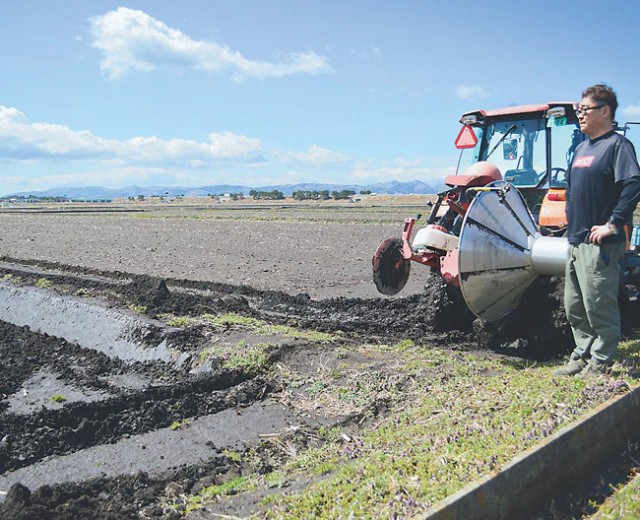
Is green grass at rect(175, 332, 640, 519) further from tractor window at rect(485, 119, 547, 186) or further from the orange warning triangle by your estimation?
the orange warning triangle

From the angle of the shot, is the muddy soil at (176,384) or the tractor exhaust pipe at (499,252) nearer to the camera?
the muddy soil at (176,384)

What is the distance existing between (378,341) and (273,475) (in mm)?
3239

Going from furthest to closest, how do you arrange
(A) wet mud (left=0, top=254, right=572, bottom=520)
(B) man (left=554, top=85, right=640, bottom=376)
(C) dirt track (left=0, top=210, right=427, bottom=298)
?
(C) dirt track (left=0, top=210, right=427, bottom=298), (B) man (left=554, top=85, right=640, bottom=376), (A) wet mud (left=0, top=254, right=572, bottom=520)

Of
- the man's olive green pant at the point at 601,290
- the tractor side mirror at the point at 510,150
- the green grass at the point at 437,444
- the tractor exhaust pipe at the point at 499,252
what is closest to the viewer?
the green grass at the point at 437,444

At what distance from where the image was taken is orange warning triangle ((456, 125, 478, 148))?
823cm

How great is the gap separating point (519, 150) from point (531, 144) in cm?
16

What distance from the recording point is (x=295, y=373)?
654cm

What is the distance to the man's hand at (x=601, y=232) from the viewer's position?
4922 millimetres

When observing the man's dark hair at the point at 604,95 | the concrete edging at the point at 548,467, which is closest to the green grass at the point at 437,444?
the concrete edging at the point at 548,467

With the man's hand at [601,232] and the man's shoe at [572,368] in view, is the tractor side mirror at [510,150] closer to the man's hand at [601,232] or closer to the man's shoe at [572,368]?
the man's hand at [601,232]

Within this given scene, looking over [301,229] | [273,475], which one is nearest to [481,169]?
[273,475]

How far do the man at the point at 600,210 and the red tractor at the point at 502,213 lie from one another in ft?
2.81

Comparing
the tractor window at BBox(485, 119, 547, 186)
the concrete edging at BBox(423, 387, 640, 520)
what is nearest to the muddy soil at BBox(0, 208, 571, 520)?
the concrete edging at BBox(423, 387, 640, 520)

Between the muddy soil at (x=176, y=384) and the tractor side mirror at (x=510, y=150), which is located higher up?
the tractor side mirror at (x=510, y=150)
